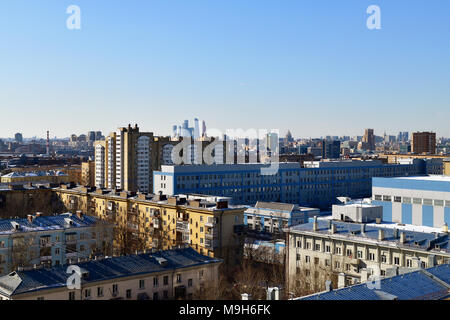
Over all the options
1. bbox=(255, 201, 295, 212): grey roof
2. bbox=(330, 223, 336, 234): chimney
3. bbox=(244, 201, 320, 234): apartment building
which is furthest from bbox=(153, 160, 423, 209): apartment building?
bbox=(330, 223, 336, 234): chimney

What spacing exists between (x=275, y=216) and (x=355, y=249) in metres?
13.8

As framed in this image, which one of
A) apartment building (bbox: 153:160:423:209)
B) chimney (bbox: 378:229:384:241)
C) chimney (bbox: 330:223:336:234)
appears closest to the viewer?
chimney (bbox: 378:229:384:241)

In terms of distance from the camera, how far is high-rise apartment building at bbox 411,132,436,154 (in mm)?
97875

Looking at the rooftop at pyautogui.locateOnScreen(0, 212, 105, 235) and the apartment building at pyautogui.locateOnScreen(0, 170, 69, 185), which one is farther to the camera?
the apartment building at pyautogui.locateOnScreen(0, 170, 69, 185)

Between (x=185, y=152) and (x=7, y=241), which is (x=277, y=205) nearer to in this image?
(x=7, y=241)

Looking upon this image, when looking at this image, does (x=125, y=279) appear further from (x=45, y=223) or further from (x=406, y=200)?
(x=406, y=200)

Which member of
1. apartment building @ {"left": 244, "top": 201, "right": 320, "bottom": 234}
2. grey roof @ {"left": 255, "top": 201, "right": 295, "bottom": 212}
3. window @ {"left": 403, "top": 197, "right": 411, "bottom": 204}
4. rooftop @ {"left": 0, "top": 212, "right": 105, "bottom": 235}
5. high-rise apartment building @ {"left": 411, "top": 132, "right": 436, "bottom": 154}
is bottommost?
apartment building @ {"left": 244, "top": 201, "right": 320, "bottom": 234}

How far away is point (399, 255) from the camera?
1619cm

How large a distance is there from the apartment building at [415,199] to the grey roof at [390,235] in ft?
33.0

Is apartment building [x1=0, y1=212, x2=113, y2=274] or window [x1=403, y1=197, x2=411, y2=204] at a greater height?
window [x1=403, y1=197, x2=411, y2=204]

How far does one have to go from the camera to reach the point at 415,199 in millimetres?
27484

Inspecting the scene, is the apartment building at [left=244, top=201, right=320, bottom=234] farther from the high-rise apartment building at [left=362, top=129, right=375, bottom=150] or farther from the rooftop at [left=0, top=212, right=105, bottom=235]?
the high-rise apartment building at [left=362, top=129, right=375, bottom=150]

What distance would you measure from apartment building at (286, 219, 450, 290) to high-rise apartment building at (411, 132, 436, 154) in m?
86.1

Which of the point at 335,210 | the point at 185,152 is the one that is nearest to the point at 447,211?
the point at 335,210
